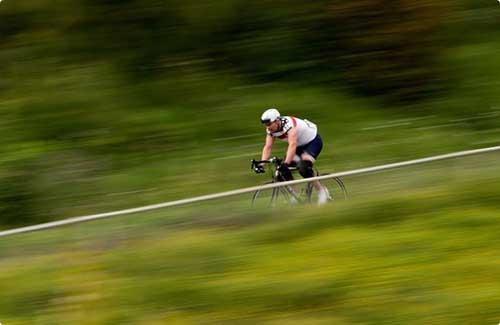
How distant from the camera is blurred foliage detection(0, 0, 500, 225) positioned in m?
13.5

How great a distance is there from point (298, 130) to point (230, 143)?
127 inches

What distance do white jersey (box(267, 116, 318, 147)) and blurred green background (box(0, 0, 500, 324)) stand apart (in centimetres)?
124

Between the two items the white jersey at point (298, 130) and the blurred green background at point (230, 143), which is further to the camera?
the white jersey at point (298, 130)

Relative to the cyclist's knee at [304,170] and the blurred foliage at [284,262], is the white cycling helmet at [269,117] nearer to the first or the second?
the cyclist's knee at [304,170]

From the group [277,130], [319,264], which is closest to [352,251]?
[319,264]

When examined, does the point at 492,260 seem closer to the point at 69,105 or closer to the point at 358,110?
the point at 358,110

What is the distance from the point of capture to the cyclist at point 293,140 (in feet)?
34.2

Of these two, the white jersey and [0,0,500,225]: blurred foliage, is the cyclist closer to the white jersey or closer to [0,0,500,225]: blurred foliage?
the white jersey

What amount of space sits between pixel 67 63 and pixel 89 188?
2.44 m

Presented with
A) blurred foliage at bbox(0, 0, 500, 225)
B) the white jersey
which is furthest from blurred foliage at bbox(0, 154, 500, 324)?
blurred foliage at bbox(0, 0, 500, 225)

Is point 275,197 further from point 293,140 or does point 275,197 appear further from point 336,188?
point 293,140

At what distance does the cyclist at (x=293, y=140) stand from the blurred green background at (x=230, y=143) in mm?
1061

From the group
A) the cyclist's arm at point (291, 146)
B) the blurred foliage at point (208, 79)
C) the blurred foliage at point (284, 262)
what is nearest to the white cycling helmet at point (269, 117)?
the cyclist's arm at point (291, 146)

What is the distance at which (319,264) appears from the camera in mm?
8680
